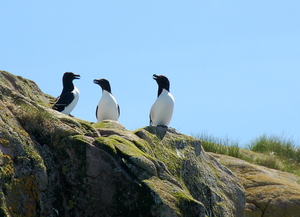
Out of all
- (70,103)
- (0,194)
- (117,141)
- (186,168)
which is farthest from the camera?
(70,103)

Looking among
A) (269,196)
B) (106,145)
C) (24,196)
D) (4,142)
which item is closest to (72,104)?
(269,196)

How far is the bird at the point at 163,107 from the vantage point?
1265cm

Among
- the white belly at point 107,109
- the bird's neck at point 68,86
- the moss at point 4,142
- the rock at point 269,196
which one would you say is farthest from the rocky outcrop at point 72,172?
the bird's neck at point 68,86

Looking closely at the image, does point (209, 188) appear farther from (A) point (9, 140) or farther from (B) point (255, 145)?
(B) point (255, 145)

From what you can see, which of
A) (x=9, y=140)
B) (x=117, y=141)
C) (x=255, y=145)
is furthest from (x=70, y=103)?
(x=255, y=145)

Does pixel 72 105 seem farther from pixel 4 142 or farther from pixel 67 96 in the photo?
pixel 4 142

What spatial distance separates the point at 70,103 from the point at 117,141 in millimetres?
6167

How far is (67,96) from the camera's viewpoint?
1419 cm

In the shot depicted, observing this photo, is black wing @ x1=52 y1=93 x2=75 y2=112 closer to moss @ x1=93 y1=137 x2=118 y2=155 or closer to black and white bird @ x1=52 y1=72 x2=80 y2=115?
black and white bird @ x1=52 y1=72 x2=80 y2=115

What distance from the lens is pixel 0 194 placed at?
6301mm

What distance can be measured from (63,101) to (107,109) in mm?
1312

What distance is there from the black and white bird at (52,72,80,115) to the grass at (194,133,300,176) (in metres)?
4.57

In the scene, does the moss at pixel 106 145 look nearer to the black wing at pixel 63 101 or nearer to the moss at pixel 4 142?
the moss at pixel 4 142

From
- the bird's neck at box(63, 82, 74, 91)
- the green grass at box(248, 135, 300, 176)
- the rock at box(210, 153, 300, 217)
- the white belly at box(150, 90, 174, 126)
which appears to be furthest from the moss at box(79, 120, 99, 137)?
the green grass at box(248, 135, 300, 176)
